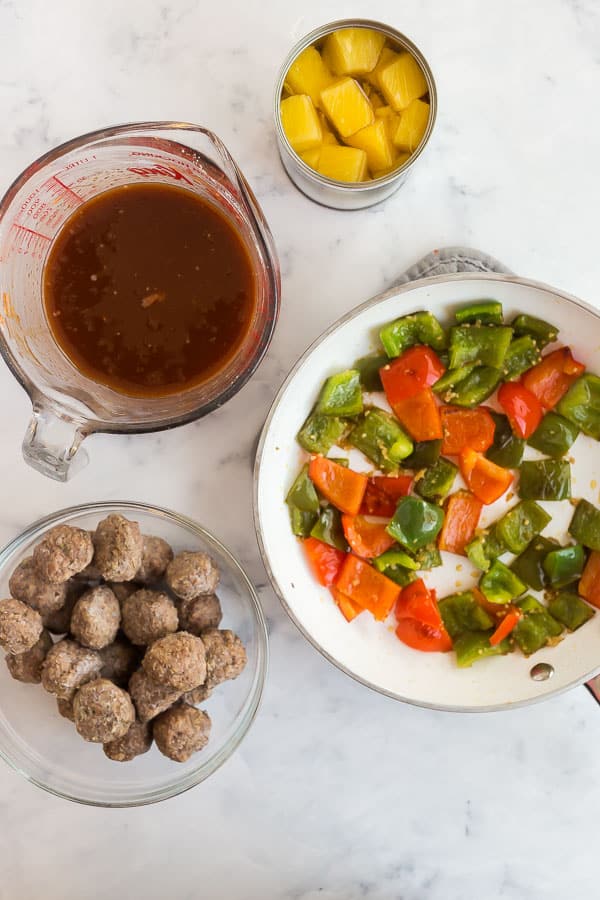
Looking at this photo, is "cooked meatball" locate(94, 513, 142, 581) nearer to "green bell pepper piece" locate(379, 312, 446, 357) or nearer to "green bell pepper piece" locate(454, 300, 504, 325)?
"green bell pepper piece" locate(379, 312, 446, 357)

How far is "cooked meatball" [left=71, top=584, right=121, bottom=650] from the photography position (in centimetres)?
148

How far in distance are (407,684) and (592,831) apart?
0.63m

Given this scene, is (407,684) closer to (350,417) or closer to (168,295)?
(350,417)

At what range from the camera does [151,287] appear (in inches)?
60.9

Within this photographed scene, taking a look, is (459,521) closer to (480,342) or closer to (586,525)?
(586,525)

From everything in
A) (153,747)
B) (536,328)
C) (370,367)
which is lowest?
(153,747)

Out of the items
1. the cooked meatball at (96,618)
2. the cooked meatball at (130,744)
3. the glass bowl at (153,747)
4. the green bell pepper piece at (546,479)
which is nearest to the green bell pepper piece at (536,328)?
the green bell pepper piece at (546,479)

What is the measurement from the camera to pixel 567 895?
1857 millimetres

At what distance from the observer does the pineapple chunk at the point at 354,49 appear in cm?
156

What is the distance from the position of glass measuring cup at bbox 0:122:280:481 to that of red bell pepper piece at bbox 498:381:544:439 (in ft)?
1.76

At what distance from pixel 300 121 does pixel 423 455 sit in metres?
0.71

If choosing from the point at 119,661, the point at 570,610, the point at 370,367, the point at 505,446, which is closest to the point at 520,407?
the point at 505,446

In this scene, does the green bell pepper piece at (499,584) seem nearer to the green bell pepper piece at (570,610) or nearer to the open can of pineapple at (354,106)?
the green bell pepper piece at (570,610)

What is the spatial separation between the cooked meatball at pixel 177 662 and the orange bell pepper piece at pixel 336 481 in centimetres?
41
